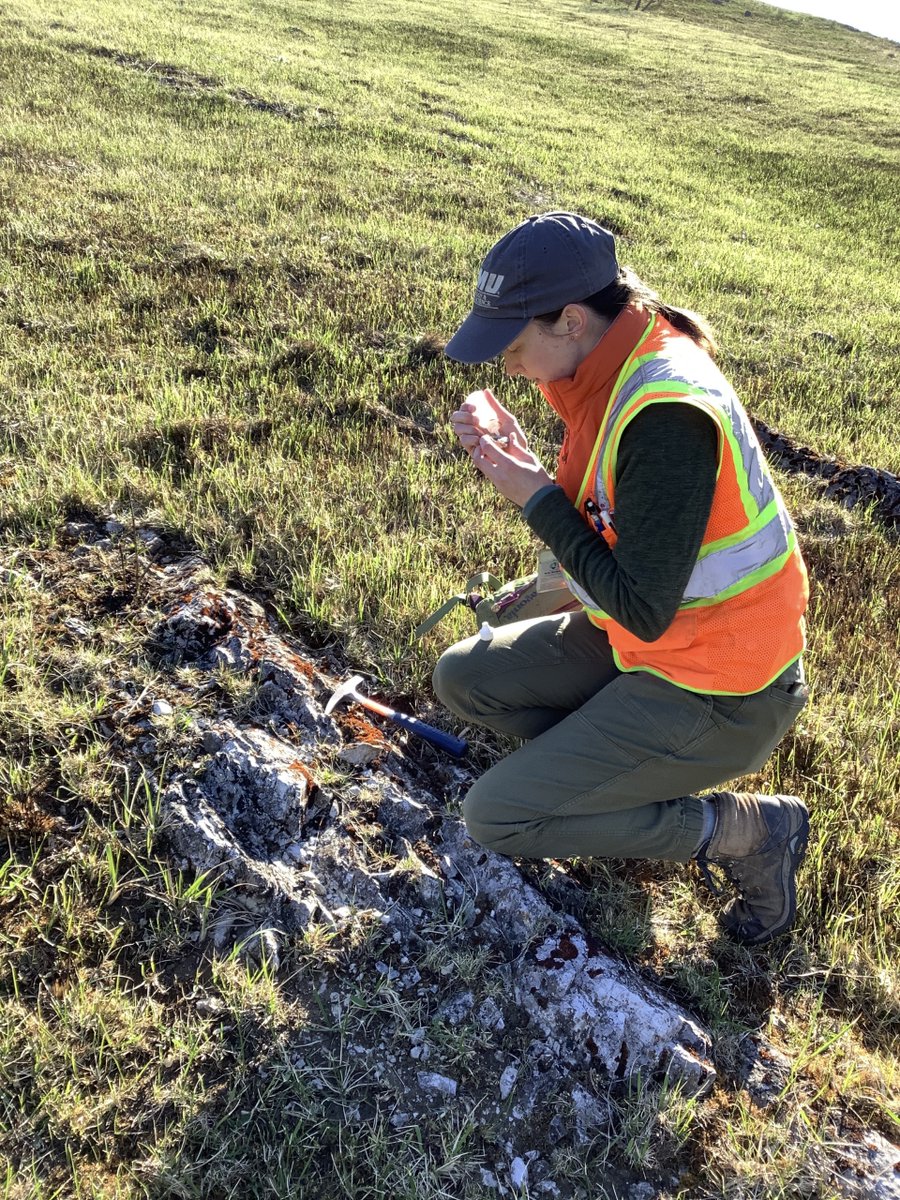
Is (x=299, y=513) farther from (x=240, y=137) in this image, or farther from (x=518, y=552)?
(x=240, y=137)

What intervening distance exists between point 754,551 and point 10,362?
16.3 feet

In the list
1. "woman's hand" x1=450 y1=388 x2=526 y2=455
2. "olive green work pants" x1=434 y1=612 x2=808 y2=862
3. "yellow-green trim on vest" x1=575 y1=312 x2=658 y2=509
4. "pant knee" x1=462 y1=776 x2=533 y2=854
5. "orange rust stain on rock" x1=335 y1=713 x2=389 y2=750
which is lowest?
"orange rust stain on rock" x1=335 y1=713 x2=389 y2=750

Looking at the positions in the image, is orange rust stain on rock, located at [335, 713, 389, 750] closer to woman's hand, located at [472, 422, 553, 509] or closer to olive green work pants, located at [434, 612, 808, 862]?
olive green work pants, located at [434, 612, 808, 862]

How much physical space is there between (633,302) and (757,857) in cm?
173

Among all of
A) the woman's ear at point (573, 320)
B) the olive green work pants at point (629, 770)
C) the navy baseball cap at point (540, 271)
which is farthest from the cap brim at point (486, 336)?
the olive green work pants at point (629, 770)

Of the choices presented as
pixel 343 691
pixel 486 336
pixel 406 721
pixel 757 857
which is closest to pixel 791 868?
pixel 757 857

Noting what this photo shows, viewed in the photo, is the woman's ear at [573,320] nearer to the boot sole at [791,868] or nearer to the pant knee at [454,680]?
the pant knee at [454,680]

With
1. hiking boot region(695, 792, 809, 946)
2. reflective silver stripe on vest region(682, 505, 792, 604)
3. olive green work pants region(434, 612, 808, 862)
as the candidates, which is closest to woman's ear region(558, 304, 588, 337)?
reflective silver stripe on vest region(682, 505, 792, 604)

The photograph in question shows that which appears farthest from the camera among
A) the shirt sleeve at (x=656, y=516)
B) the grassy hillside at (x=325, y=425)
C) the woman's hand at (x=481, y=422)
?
the woman's hand at (x=481, y=422)

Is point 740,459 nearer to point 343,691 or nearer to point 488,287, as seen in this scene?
point 488,287

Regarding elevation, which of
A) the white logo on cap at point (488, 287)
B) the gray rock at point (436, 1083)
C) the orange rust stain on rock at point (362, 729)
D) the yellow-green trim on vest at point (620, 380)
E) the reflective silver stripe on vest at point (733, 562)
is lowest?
the gray rock at point (436, 1083)

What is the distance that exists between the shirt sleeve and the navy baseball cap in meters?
0.46

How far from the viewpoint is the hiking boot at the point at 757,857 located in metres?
2.50

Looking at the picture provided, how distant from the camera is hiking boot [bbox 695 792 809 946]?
Result: 8.20 ft
